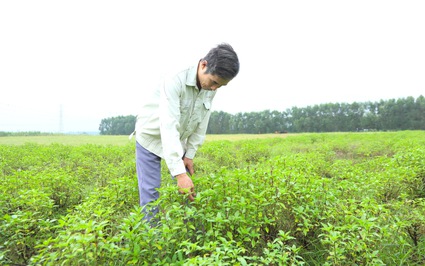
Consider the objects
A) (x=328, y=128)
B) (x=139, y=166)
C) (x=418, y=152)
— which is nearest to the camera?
(x=139, y=166)

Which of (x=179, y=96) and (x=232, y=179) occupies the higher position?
(x=179, y=96)

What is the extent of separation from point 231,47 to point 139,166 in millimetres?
1549

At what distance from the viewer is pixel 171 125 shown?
→ 252cm

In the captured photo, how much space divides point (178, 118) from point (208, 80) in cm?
47

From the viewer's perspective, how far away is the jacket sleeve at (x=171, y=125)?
2.46 m

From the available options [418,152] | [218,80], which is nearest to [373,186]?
[418,152]

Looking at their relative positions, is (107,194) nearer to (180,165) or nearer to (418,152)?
(180,165)

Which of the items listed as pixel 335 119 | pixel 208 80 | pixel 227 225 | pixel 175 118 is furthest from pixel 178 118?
pixel 335 119

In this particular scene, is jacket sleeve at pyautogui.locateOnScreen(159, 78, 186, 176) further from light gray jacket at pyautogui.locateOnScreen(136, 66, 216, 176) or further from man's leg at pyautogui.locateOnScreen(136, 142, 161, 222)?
man's leg at pyautogui.locateOnScreen(136, 142, 161, 222)

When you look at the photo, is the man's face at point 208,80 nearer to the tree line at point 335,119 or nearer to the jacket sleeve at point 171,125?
the jacket sleeve at point 171,125

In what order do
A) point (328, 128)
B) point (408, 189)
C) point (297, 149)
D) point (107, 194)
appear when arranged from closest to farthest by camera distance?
point (107, 194)
point (408, 189)
point (297, 149)
point (328, 128)

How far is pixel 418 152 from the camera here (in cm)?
532

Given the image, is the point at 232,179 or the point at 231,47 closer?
the point at 231,47

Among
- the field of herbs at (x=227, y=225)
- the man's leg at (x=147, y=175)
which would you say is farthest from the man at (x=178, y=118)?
the field of herbs at (x=227, y=225)
